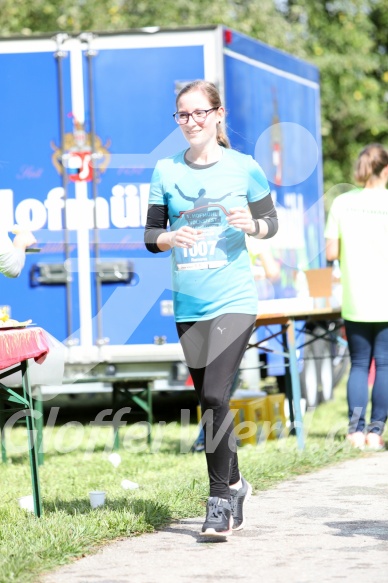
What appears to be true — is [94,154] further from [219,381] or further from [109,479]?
[219,381]

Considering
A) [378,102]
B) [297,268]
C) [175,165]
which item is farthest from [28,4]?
[175,165]

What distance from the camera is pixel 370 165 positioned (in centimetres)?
852

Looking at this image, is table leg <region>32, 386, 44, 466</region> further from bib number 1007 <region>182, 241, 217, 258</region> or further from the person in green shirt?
bib number 1007 <region>182, 241, 217, 258</region>

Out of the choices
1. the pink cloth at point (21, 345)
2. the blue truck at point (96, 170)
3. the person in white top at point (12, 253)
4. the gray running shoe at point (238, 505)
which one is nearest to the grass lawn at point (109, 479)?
the gray running shoe at point (238, 505)

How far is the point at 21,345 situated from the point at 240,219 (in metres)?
1.19

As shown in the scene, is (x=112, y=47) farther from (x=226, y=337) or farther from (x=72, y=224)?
(x=226, y=337)

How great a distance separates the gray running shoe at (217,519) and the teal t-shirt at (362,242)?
3.30 metres

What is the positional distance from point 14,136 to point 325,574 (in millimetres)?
6277

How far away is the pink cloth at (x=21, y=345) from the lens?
5.54 meters

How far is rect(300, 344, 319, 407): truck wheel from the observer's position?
40.0ft

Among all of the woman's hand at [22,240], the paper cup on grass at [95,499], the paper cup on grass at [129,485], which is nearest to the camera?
the woman's hand at [22,240]

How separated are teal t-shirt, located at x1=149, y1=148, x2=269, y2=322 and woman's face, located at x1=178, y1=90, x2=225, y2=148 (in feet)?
0.40

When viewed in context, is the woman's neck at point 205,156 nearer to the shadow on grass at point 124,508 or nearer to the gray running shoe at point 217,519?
the gray running shoe at point 217,519

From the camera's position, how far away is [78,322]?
10195 mm
